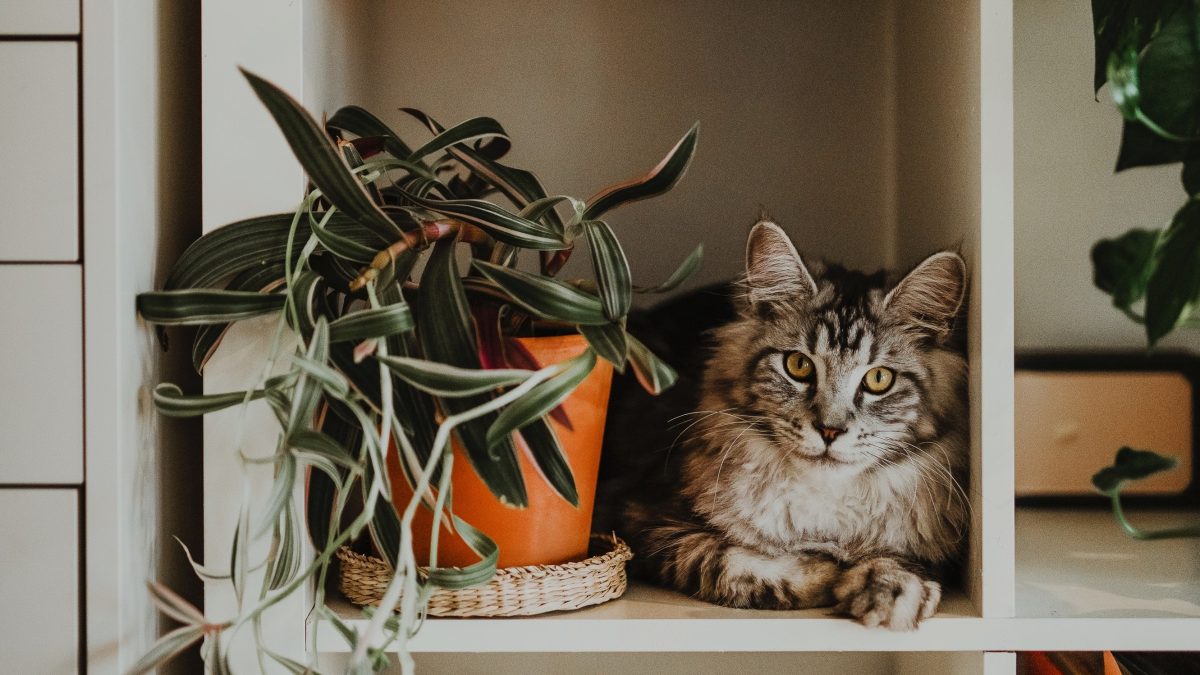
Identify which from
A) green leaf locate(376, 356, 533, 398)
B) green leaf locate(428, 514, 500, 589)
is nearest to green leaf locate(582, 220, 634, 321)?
green leaf locate(376, 356, 533, 398)

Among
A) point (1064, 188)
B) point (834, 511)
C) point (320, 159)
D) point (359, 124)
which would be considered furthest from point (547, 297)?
point (1064, 188)

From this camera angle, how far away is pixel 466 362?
0.70 metres

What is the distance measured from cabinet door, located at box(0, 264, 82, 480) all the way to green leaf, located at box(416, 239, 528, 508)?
30 centimetres

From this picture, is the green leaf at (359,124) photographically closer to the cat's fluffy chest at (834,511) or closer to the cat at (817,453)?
Result: the cat at (817,453)

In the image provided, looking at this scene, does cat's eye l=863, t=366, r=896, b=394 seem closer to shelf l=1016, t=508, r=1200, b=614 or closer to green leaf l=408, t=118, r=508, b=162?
shelf l=1016, t=508, r=1200, b=614

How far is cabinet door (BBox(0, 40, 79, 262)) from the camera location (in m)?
0.70

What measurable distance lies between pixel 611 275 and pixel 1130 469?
426 millimetres

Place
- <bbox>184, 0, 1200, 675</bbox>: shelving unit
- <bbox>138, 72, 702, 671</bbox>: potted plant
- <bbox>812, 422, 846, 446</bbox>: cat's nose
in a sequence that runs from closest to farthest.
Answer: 1. <bbox>138, 72, 702, 671</bbox>: potted plant
2. <bbox>184, 0, 1200, 675</bbox>: shelving unit
3. <bbox>812, 422, 846, 446</bbox>: cat's nose

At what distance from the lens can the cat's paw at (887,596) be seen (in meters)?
0.78

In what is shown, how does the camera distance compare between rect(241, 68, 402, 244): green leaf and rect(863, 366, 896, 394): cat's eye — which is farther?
rect(863, 366, 896, 394): cat's eye

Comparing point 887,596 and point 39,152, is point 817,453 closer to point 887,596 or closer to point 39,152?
point 887,596

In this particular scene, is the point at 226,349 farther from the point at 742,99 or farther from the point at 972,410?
the point at 742,99

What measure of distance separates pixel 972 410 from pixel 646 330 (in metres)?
0.45

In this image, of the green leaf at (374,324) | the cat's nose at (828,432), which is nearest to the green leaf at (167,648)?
the green leaf at (374,324)
